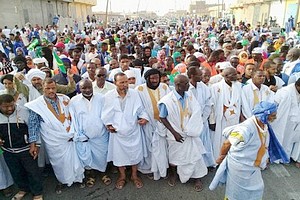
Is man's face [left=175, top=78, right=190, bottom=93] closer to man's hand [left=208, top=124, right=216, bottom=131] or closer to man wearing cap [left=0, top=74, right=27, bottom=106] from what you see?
man's hand [left=208, top=124, right=216, bottom=131]

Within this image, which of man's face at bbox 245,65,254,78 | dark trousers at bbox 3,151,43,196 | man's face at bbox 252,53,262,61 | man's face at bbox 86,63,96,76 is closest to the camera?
dark trousers at bbox 3,151,43,196

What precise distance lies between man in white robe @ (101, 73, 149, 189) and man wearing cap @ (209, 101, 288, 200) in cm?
137

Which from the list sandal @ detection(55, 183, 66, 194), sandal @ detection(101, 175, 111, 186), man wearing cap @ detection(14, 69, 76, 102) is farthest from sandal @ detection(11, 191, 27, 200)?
man wearing cap @ detection(14, 69, 76, 102)

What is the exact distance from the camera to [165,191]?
13.1ft

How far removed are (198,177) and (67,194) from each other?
1923mm

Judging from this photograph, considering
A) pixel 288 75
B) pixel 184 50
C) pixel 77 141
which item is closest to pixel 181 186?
pixel 77 141

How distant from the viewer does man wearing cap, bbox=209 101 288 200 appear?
2797 mm

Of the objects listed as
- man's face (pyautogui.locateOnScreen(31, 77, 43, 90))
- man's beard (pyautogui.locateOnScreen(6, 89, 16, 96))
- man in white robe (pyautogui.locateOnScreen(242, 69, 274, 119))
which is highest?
man's face (pyautogui.locateOnScreen(31, 77, 43, 90))

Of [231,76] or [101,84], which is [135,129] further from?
[231,76]

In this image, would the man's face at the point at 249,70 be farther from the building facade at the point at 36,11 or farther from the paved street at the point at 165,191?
the building facade at the point at 36,11

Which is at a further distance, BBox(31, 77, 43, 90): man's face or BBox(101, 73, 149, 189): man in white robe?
BBox(31, 77, 43, 90): man's face

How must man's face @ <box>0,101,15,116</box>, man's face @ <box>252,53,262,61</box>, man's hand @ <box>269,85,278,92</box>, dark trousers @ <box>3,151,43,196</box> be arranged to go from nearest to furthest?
man's face @ <box>0,101,15,116</box> → dark trousers @ <box>3,151,43,196</box> → man's hand @ <box>269,85,278,92</box> → man's face @ <box>252,53,262,61</box>

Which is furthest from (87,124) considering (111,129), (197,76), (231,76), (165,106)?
(231,76)

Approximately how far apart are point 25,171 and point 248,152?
9.74ft
